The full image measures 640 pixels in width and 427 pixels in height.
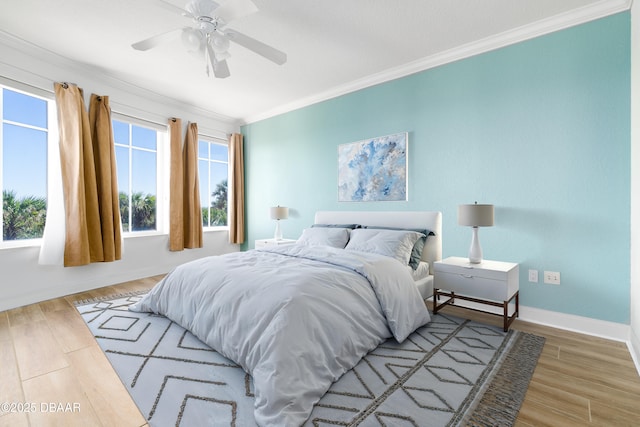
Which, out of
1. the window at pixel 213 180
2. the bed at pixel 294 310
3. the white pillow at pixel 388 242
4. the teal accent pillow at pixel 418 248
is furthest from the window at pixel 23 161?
the teal accent pillow at pixel 418 248

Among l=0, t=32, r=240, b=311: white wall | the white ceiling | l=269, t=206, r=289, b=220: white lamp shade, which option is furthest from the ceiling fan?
l=269, t=206, r=289, b=220: white lamp shade

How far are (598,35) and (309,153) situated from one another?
128 inches

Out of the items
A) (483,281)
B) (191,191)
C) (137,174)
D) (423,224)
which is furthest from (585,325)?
(137,174)

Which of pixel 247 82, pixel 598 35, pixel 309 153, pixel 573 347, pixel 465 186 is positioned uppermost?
pixel 247 82

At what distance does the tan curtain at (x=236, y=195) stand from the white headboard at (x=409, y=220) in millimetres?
2126

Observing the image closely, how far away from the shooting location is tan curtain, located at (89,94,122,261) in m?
3.57

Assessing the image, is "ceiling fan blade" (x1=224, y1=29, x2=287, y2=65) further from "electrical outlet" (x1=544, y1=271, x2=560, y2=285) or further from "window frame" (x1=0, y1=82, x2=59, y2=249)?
"electrical outlet" (x1=544, y1=271, x2=560, y2=285)

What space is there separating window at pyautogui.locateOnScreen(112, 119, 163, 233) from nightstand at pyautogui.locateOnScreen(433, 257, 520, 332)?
4.14m

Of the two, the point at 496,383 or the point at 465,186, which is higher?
the point at 465,186

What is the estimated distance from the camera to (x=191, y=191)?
462 cm

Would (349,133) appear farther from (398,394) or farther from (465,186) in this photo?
(398,394)

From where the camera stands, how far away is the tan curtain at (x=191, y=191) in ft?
15.2

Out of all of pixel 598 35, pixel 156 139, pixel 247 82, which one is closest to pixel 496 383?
pixel 598 35

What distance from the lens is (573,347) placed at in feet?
7.21
